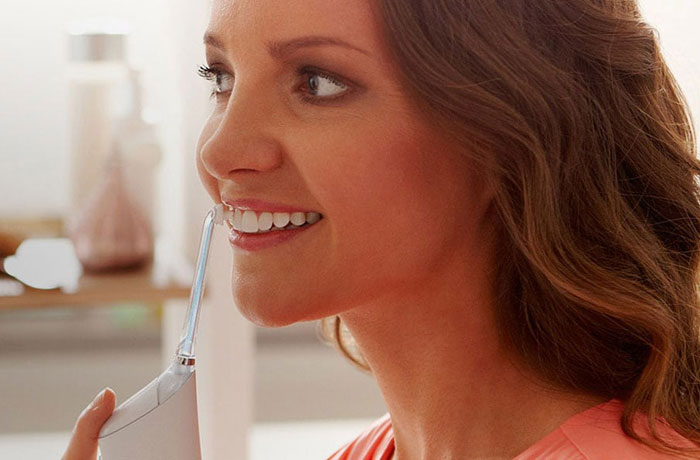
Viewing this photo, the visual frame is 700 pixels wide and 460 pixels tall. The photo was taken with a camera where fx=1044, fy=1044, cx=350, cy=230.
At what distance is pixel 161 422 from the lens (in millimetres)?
712

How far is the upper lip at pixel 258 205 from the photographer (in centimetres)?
74

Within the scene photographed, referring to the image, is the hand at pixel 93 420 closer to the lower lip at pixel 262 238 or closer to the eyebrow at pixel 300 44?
the lower lip at pixel 262 238

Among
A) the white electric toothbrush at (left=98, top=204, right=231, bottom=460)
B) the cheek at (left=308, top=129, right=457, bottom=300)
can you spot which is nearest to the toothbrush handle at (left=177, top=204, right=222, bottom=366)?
the white electric toothbrush at (left=98, top=204, right=231, bottom=460)

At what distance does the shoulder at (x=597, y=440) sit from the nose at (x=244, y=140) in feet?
0.88

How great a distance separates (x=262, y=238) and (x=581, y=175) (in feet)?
0.76

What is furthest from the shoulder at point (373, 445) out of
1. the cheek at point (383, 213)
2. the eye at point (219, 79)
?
the eye at point (219, 79)

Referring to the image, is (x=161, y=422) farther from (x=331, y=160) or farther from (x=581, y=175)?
(x=581, y=175)

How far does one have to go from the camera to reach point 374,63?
2.34 ft

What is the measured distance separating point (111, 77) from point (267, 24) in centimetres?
60

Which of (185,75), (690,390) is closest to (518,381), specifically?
(690,390)

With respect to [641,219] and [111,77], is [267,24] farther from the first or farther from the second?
[111,77]

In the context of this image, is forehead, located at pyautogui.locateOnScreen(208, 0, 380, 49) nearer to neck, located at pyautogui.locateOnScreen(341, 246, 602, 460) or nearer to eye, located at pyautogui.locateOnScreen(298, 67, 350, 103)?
eye, located at pyautogui.locateOnScreen(298, 67, 350, 103)

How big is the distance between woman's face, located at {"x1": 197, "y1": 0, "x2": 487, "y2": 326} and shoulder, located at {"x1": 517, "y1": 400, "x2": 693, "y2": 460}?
148 millimetres

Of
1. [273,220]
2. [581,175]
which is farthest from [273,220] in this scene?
[581,175]
